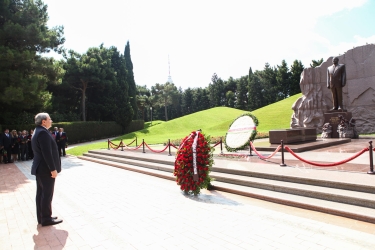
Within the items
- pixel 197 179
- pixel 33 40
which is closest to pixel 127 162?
pixel 197 179

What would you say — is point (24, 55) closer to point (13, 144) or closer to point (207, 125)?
point (13, 144)

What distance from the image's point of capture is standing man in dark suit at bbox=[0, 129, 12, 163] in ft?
47.1

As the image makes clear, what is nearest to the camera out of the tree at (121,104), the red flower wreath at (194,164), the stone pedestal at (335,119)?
the red flower wreath at (194,164)

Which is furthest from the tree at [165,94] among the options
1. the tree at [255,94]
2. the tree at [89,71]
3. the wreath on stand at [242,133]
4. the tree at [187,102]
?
the wreath on stand at [242,133]

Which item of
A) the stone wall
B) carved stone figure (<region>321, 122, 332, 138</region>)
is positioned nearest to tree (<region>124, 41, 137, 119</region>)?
the stone wall

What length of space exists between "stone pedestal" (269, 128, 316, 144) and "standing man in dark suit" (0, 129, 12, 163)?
14.4 m

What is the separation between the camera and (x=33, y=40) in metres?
18.5

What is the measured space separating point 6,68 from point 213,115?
1522 inches

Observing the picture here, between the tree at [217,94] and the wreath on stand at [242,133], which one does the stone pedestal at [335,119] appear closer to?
the wreath on stand at [242,133]

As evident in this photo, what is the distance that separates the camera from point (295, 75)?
56.1 meters

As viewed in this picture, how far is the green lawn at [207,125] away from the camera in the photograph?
90.1 ft

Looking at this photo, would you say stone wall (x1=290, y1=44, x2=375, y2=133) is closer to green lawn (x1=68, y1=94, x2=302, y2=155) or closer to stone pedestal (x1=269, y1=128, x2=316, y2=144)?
green lawn (x1=68, y1=94, x2=302, y2=155)

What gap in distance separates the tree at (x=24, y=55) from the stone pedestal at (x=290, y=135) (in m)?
15.5

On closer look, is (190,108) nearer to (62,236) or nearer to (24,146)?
(24,146)
